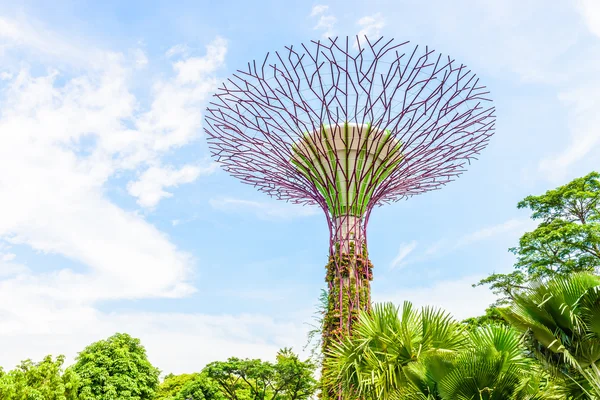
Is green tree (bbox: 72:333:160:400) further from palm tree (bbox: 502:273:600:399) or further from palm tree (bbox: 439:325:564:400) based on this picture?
palm tree (bbox: 502:273:600:399)

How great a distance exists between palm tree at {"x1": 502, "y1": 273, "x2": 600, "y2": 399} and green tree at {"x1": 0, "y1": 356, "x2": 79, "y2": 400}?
47.6ft

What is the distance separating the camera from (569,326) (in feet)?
24.7

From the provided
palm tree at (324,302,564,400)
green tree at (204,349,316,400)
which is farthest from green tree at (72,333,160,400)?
palm tree at (324,302,564,400)

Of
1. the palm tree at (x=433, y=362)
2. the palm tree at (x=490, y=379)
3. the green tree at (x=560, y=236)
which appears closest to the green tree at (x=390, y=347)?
the palm tree at (x=433, y=362)

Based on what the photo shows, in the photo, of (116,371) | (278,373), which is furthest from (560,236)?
(116,371)

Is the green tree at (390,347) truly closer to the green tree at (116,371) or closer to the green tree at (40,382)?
the green tree at (40,382)

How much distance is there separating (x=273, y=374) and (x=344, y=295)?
10.3 meters

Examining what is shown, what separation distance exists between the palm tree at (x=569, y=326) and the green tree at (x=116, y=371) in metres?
15.7

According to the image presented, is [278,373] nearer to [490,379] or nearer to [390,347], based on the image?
[390,347]

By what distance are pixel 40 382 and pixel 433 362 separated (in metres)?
14.7

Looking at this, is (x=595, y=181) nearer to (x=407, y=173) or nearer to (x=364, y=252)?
(x=407, y=173)

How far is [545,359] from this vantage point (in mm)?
7789

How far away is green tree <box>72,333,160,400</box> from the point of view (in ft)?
62.5

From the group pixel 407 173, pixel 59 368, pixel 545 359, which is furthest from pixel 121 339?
A: pixel 545 359
